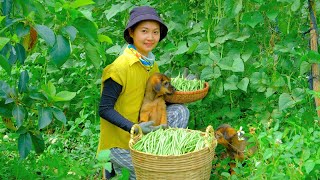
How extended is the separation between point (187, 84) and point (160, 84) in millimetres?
274

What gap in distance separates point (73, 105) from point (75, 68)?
0.85ft

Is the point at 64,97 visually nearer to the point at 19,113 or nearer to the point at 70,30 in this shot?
the point at 19,113

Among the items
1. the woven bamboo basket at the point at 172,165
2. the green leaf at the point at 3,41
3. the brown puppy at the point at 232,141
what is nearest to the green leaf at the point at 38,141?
the woven bamboo basket at the point at 172,165

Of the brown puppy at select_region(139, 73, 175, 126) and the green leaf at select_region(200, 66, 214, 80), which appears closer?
the brown puppy at select_region(139, 73, 175, 126)

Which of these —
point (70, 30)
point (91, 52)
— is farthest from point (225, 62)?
point (70, 30)

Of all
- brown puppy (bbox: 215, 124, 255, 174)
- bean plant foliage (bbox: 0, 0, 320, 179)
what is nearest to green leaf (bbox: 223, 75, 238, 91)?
bean plant foliage (bbox: 0, 0, 320, 179)

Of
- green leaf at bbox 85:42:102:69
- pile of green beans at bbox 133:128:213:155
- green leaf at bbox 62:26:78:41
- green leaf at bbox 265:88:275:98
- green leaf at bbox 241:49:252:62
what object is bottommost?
pile of green beans at bbox 133:128:213:155

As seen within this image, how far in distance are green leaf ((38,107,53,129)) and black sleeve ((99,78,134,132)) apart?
0.54 meters

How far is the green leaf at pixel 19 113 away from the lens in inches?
85.9

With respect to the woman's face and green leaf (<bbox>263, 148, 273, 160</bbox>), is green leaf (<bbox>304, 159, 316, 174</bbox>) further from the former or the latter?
the woman's face

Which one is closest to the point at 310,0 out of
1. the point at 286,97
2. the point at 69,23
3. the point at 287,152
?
the point at 286,97

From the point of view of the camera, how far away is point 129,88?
2.85m

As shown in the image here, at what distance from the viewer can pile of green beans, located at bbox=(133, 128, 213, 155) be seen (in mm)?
2482

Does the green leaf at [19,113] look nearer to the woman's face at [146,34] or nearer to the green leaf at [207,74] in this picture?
the woman's face at [146,34]
